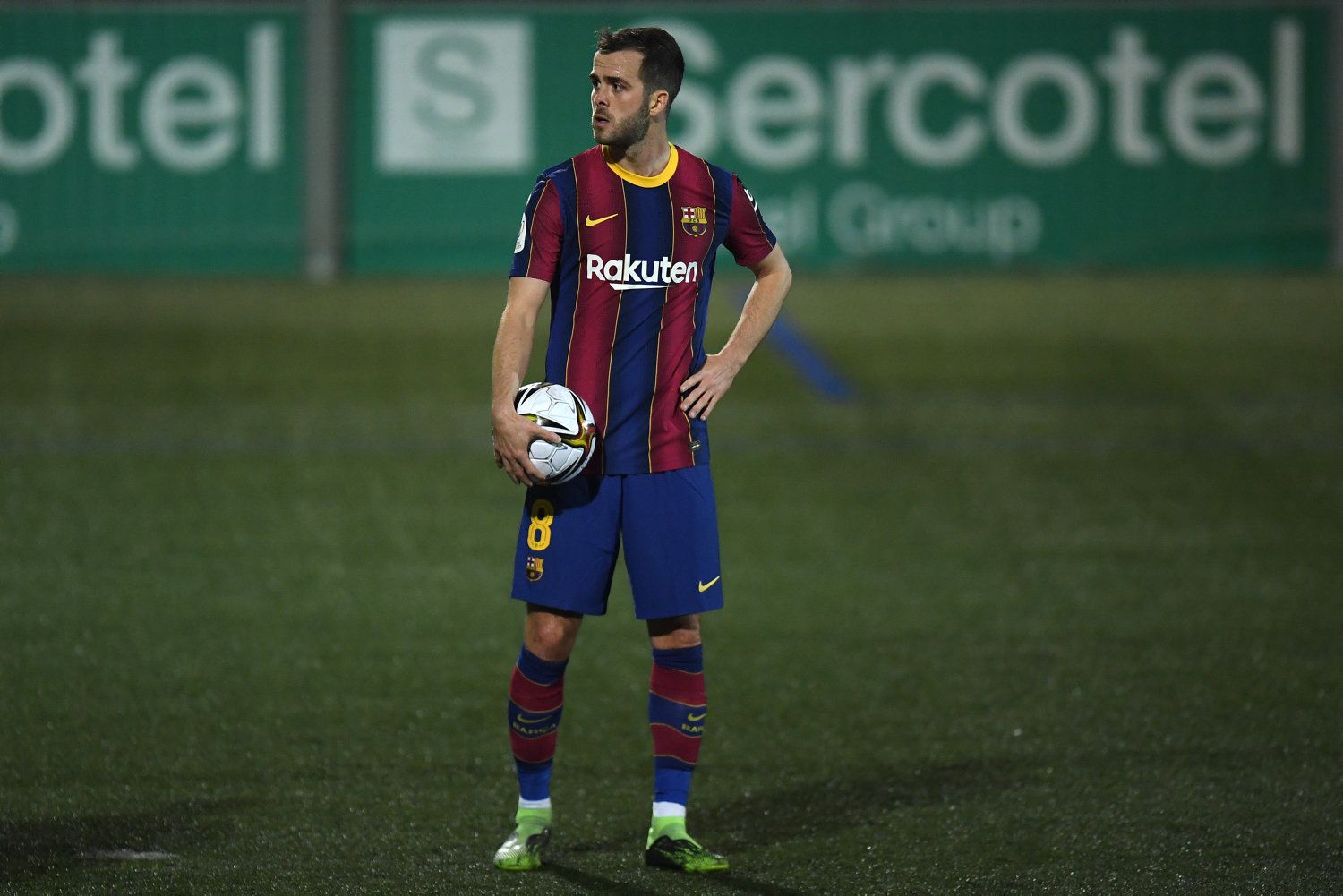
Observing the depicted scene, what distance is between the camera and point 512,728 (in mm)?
4082

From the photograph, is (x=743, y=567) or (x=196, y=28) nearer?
(x=743, y=567)

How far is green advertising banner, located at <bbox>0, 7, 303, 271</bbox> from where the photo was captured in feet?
47.5

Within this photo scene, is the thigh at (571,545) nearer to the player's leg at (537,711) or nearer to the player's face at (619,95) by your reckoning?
the player's leg at (537,711)

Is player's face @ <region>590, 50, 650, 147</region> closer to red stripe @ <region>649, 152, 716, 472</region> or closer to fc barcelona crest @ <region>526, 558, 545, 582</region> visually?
red stripe @ <region>649, 152, 716, 472</region>

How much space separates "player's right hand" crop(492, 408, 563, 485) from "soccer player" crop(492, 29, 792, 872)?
0.02m

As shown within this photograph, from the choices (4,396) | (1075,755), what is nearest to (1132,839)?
(1075,755)

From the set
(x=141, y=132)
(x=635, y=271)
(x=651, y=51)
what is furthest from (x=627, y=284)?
(x=141, y=132)

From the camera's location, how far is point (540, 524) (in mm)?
3982

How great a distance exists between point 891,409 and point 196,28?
6.96 metres

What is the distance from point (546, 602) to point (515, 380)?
A: 0.49m

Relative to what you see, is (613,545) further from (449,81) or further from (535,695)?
(449,81)

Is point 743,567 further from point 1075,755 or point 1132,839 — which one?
point 1132,839

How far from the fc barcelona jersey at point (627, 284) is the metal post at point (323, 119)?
443 inches

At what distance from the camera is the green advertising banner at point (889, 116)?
1477 centimetres
